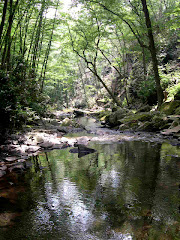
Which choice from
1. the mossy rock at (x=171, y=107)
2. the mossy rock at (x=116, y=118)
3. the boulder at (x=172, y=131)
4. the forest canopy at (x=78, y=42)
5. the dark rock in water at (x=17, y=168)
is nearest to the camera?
the dark rock in water at (x=17, y=168)

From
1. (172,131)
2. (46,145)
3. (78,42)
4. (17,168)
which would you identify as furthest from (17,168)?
(78,42)

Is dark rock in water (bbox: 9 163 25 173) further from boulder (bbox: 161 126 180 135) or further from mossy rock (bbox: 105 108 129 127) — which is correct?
mossy rock (bbox: 105 108 129 127)

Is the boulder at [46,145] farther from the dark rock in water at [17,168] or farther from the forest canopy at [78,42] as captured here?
the dark rock in water at [17,168]

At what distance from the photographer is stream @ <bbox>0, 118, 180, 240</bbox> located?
7.09 feet

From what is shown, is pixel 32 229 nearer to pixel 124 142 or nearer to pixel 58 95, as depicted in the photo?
pixel 124 142

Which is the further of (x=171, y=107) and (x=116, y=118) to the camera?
(x=116, y=118)

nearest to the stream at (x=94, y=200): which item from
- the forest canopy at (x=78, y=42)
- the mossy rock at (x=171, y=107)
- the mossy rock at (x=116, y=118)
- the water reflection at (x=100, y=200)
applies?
the water reflection at (x=100, y=200)

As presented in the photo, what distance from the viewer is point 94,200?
2.88 metres

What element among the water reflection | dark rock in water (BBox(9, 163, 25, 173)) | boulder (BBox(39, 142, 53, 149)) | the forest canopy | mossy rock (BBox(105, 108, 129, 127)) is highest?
the forest canopy

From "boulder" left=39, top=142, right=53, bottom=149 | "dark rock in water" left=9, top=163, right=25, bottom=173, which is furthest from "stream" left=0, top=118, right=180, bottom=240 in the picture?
"boulder" left=39, top=142, right=53, bottom=149

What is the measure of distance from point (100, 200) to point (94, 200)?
0.29 ft

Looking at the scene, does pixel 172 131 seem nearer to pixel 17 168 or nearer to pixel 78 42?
pixel 17 168

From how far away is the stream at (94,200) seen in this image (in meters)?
2.16

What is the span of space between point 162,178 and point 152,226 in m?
1.57
